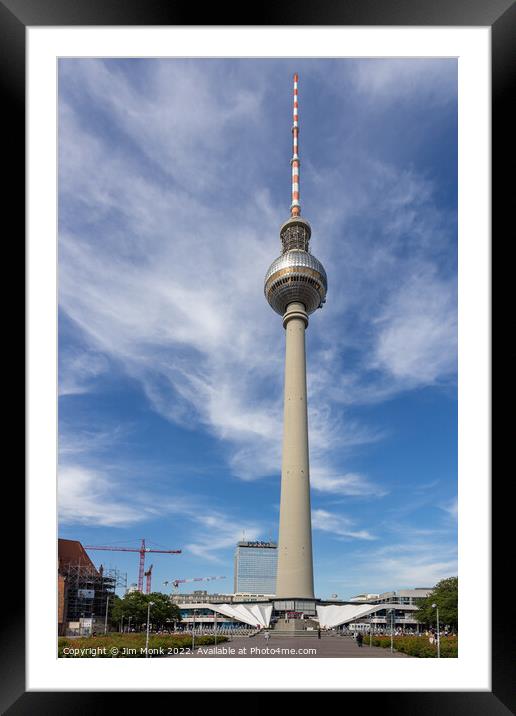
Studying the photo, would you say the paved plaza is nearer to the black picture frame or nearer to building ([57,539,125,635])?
the black picture frame

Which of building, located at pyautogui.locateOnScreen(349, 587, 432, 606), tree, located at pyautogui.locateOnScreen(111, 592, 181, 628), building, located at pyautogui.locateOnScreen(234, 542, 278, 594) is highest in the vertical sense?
tree, located at pyautogui.locateOnScreen(111, 592, 181, 628)

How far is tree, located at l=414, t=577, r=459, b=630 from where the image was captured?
1104 inches

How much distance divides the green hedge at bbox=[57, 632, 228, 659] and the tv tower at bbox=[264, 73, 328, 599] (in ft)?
59.6

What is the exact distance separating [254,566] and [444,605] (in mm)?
77652

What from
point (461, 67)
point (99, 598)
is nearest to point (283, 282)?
point (99, 598)

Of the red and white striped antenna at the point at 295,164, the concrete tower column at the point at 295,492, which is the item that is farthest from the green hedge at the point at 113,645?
the red and white striped antenna at the point at 295,164

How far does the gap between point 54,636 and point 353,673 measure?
3.51 metres

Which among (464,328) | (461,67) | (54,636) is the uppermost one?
(461,67)

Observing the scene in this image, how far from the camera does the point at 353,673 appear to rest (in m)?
6.34

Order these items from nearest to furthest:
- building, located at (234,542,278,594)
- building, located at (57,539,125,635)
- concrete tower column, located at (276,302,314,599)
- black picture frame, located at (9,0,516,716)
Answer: black picture frame, located at (9,0,516,716), building, located at (57,539,125,635), concrete tower column, located at (276,302,314,599), building, located at (234,542,278,594)

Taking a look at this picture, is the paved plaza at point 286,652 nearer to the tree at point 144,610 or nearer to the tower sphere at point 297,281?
the tree at point 144,610

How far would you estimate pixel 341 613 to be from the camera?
3525 cm

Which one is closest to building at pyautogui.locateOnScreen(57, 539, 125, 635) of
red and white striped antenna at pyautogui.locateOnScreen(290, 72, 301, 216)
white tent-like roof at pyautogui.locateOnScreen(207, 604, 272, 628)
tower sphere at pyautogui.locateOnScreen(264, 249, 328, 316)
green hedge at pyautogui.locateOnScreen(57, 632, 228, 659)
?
white tent-like roof at pyautogui.locateOnScreen(207, 604, 272, 628)

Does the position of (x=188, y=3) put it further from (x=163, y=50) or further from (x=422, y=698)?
(x=422, y=698)
